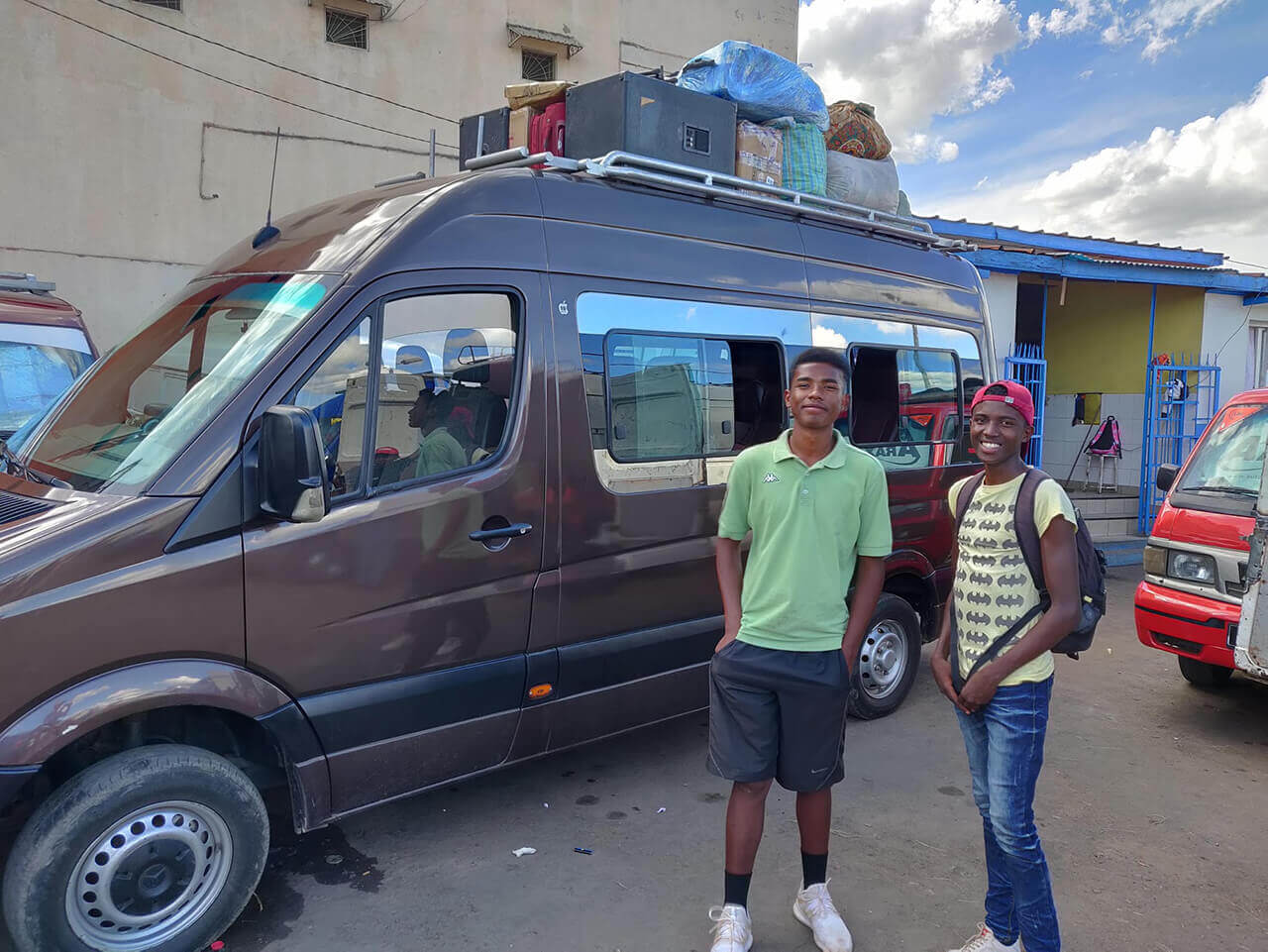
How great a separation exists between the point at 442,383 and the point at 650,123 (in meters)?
1.72

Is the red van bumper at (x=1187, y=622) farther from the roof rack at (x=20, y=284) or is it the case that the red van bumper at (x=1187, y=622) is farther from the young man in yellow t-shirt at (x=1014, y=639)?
the roof rack at (x=20, y=284)

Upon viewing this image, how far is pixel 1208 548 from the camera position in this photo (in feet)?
17.1

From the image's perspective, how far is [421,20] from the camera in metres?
12.6

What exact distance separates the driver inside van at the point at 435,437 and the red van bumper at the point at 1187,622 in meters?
4.07

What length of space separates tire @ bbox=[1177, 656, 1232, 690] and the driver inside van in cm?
495

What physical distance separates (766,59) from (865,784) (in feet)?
12.3

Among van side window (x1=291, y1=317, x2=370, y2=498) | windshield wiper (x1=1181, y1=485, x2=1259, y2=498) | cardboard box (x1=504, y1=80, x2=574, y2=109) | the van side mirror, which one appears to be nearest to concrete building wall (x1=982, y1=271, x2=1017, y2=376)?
windshield wiper (x1=1181, y1=485, x2=1259, y2=498)

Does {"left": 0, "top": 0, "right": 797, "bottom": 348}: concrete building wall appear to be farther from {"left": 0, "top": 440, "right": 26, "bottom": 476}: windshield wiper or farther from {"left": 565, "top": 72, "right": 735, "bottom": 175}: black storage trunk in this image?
{"left": 565, "top": 72, "right": 735, "bottom": 175}: black storage trunk

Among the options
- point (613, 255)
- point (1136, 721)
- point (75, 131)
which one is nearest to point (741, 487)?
point (613, 255)

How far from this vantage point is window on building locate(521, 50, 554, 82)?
13445mm

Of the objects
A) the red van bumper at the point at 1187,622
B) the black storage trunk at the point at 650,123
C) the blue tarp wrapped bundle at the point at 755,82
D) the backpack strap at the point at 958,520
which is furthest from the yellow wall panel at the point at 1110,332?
the backpack strap at the point at 958,520

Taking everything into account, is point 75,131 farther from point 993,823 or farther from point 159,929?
point 993,823

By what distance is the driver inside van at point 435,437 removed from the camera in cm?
334

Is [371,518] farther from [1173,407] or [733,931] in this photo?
[1173,407]
